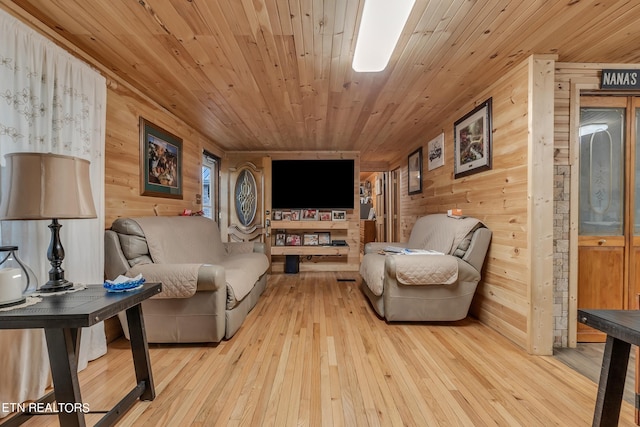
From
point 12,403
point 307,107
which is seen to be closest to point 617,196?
point 307,107

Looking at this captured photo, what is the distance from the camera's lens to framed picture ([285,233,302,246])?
4.81 meters

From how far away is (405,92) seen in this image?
8.58 feet

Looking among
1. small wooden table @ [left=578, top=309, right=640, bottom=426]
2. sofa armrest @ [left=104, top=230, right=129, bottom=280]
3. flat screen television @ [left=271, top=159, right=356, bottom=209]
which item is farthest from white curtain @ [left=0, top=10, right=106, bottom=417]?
flat screen television @ [left=271, top=159, right=356, bottom=209]

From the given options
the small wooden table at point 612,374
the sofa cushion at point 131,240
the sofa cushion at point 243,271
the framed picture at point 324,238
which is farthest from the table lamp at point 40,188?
the framed picture at point 324,238

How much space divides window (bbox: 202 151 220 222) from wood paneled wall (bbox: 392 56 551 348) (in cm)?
389

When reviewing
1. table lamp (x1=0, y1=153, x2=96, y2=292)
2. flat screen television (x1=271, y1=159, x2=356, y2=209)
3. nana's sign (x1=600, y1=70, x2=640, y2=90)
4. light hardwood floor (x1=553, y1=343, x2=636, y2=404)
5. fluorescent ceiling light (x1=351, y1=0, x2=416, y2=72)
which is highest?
fluorescent ceiling light (x1=351, y1=0, x2=416, y2=72)

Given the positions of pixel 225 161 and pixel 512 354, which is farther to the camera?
pixel 225 161

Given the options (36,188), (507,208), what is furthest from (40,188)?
(507,208)

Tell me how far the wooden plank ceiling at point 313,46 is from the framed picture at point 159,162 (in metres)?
0.35

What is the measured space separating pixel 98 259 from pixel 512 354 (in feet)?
10.3

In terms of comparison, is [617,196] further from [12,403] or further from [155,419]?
[12,403]

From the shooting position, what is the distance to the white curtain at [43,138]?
1.46 metres

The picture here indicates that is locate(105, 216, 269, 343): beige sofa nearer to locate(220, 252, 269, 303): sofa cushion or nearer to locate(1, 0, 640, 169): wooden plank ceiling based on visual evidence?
locate(220, 252, 269, 303): sofa cushion

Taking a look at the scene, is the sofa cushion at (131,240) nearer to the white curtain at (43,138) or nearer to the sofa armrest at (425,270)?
the white curtain at (43,138)
